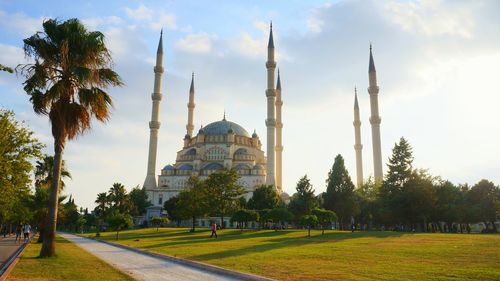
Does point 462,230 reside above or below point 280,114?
below

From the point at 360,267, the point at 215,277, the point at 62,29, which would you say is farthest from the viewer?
the point at 62,29

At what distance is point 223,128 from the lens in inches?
4035

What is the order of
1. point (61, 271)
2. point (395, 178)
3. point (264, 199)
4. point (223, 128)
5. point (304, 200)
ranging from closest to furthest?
point (61, 271) < point (395, 178) < point (304, 200) < point (264, 199) < point (223, 128)

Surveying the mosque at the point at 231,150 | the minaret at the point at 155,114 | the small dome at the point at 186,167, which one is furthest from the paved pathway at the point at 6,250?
the small dome at the point at 186,167

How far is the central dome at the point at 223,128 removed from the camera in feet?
332

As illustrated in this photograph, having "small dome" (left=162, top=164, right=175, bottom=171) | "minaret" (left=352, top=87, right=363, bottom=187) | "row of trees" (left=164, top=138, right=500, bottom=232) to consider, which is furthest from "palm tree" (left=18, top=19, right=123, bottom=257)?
"small dome" (left=162, top=164, right=175, bottom=171)

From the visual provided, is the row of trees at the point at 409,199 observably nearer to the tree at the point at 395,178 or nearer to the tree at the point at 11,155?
the tree at the point at 395,178

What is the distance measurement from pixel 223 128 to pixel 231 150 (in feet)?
27.7

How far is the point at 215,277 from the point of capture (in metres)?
12.7

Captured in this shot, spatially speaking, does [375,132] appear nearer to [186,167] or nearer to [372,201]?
[372,201]

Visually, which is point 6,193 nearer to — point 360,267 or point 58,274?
point 58,274

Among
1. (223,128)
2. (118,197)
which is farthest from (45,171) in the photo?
(223,128)

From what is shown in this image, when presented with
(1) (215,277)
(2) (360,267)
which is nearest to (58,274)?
(1) (215,277)

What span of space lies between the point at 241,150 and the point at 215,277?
84.3m
